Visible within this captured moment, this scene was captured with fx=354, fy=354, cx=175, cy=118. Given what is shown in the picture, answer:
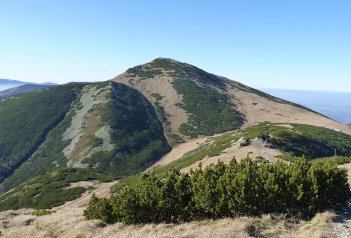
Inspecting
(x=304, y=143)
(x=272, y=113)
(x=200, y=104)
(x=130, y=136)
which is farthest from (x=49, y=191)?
(x=272, y=113)


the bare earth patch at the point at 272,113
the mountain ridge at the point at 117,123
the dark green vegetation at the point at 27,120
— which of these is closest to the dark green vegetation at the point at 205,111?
the mountain ridge at the point at 117,123

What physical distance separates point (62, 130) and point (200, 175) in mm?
98481

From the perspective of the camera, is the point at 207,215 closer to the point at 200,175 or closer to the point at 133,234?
the point at 200,175

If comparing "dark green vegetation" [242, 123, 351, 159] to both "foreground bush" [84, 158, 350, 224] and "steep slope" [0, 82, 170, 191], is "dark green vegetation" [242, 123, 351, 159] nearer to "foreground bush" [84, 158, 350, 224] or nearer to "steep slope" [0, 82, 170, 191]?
"foreground bush" [84, 158, 350, 224]

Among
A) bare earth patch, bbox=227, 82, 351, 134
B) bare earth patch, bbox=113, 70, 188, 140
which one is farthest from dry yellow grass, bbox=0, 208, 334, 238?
bare earth patch, bbox=227, 82, 351, 134

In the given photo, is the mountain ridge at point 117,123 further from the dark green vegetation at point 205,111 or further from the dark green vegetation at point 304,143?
the dark green vegetation at point 304,143

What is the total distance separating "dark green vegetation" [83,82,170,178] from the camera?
8988 cm

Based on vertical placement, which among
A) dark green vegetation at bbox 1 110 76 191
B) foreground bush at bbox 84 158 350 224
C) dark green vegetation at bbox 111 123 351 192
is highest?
foreground bush at bbox 84 158 350 224

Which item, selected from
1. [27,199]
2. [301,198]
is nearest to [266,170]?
[301,198]

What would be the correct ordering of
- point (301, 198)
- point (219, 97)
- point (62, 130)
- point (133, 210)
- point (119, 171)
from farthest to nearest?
point (219, 97) < point (62, 130) < point (119, 171) < point (133, 210) < point (301, 198)

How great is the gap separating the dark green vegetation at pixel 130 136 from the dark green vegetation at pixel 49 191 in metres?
12.9

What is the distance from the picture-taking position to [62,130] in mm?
113438

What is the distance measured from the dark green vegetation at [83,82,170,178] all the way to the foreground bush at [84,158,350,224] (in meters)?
61.7

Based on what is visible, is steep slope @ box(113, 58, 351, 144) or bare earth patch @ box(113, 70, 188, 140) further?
bare earth patch @ box(113, 70, 188, 140)
